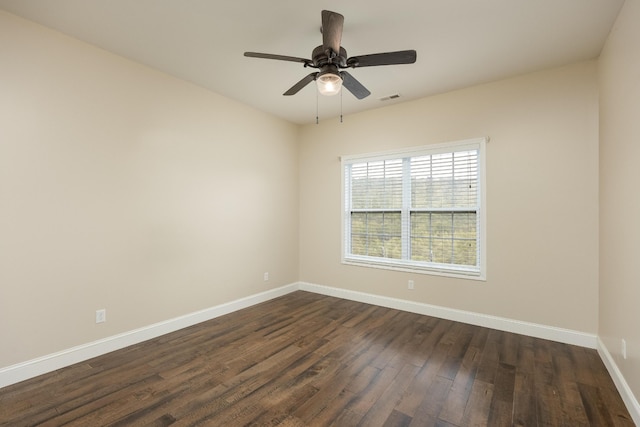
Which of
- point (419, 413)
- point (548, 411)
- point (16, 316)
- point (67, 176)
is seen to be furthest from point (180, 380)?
point (548, 411)

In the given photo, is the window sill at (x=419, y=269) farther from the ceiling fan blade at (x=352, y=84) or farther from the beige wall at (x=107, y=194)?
the ceiling fan blade at (x=352, y=84)

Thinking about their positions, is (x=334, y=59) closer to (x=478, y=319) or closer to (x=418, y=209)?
(x=418, y=209)

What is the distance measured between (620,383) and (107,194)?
464cm

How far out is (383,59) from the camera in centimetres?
219

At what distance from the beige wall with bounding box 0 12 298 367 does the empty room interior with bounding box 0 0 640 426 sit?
18 mm

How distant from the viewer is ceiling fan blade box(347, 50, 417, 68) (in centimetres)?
214

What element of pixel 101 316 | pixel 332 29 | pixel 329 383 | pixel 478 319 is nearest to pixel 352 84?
pixel 332 29

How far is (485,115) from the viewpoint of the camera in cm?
356

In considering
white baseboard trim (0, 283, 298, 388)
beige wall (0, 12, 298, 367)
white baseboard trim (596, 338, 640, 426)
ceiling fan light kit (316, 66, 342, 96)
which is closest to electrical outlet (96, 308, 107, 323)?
beige wall (0, 12, 298, 367)

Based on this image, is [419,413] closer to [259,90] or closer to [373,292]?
[373,292]

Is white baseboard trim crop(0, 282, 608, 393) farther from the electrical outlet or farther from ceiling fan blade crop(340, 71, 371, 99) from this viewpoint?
ceiling fan blade crop(340, 71, 371, 99)

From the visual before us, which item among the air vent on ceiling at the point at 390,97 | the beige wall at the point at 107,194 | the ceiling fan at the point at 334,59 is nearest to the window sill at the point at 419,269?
the beige wall at the point at 107,194

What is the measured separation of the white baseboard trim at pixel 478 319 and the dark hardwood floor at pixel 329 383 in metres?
0.10

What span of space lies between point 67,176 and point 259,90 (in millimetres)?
2252
